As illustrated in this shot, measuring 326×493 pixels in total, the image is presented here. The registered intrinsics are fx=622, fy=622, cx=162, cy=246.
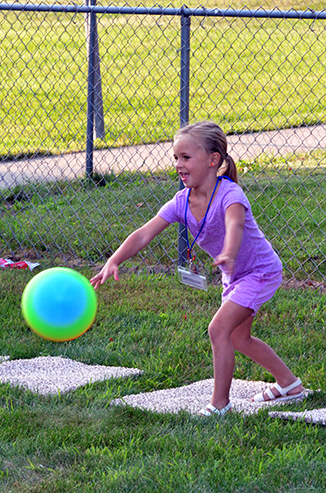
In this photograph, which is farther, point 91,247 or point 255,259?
point 91,247

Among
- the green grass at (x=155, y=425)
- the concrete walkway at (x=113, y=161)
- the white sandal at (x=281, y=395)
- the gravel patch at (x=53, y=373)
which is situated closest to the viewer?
the green grass at (x=155, y=425)

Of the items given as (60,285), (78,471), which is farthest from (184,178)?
(78,471)

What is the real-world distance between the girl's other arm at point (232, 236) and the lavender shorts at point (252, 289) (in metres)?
0.24

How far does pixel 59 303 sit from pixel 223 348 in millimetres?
885

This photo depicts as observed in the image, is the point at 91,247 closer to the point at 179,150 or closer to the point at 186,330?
the point at 186,330

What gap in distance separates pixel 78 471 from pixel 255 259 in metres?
1.26

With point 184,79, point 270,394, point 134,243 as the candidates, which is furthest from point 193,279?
point 184,79

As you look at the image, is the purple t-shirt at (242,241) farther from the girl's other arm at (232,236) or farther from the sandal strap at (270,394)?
the sandal strap at (270,394)

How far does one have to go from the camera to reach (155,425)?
272 centimetres

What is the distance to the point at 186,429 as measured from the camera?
8.80 feet

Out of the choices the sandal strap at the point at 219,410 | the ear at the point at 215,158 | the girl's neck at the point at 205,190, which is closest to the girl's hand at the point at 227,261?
the girl's neck at the point at 205,190

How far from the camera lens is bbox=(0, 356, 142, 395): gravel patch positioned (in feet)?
10.4

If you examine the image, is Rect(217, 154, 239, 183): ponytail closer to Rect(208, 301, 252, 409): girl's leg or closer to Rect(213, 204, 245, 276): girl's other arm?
Rect(213, 204, 245, 276): girl's other arm

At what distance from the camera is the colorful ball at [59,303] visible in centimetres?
317
